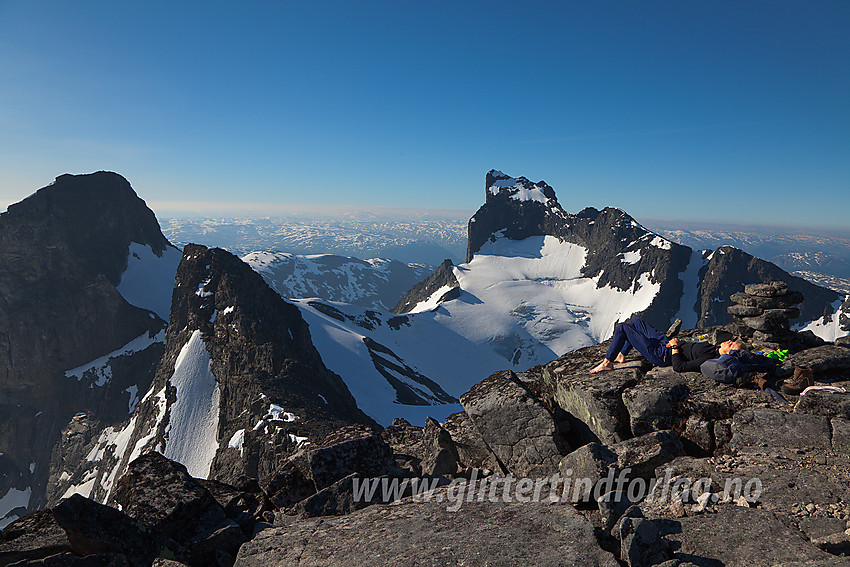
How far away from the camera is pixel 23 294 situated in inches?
4173

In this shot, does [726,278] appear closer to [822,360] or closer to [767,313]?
[767,313]

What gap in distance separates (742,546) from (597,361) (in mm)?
6502

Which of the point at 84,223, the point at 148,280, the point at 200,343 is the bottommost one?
the point at 200,343

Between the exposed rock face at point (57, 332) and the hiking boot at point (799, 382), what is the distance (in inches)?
4583

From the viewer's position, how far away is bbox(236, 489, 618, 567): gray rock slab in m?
5.34

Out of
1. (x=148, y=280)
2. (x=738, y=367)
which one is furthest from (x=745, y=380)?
(x=148, y=280)

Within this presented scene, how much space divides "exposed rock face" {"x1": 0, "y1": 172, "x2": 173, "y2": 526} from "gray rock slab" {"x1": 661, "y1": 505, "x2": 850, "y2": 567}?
11529 centimetres

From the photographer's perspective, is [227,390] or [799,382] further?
[227,390]

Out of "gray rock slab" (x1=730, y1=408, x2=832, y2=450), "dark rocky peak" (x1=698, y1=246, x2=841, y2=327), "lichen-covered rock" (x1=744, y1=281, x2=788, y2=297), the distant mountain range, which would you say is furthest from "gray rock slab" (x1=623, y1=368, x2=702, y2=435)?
"dark rocky peak" (x1=698, y1=246, x2=841, y2=327)

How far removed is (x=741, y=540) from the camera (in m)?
5.34

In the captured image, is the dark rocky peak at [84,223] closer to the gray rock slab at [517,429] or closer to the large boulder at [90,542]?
the large boulder at [90,542]

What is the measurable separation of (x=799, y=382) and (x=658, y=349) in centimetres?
294

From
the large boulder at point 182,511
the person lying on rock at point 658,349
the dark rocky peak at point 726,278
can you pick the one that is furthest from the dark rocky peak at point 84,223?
the dark rocky peak at point 726,278

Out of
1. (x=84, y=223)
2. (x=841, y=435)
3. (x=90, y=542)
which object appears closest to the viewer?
(x=90, y=542)
